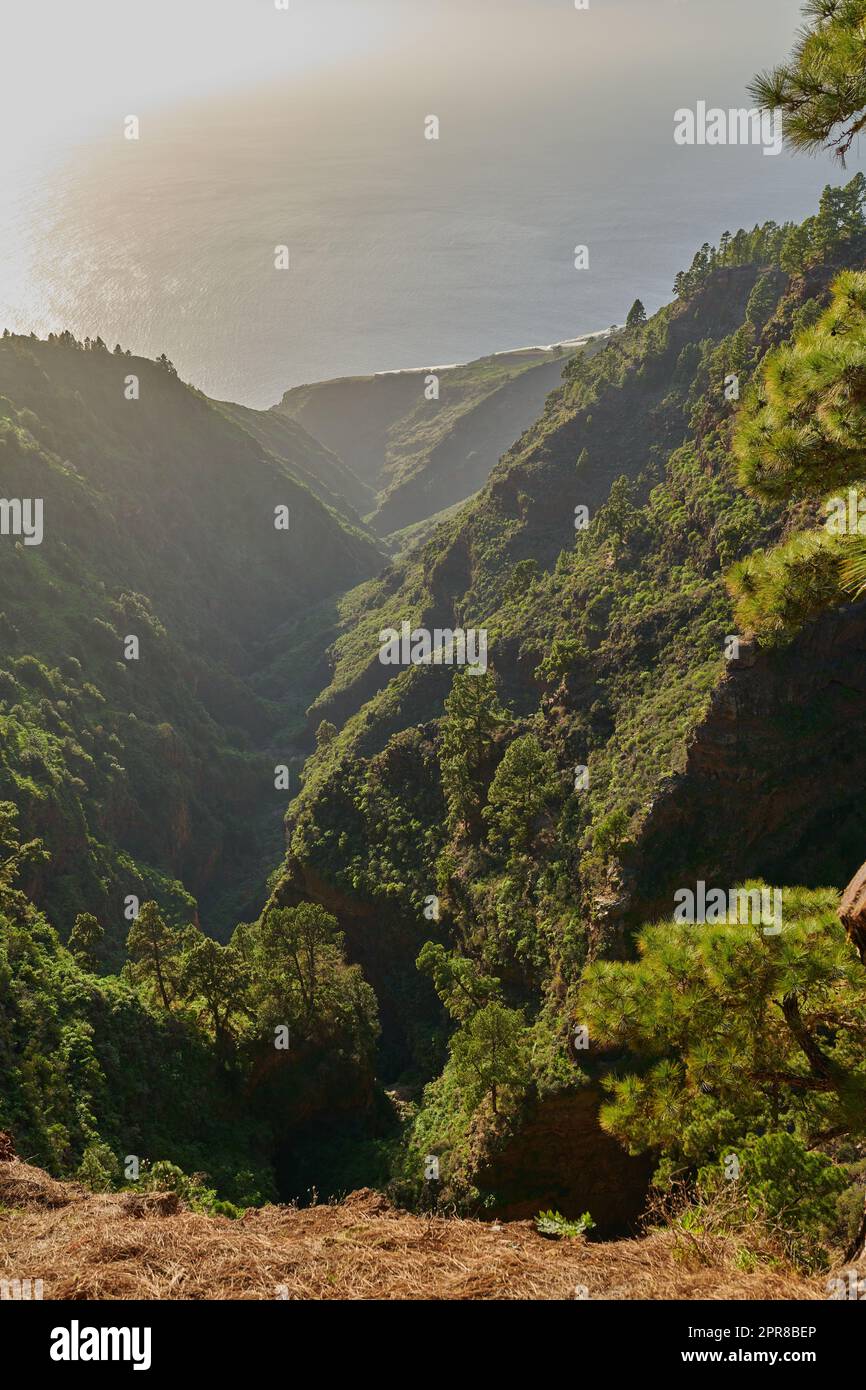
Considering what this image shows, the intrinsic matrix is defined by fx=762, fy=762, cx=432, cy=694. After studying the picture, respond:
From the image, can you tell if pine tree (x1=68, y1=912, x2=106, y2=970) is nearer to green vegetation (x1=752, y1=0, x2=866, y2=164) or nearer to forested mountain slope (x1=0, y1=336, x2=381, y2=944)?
forested mountain slope (x1=0, y1=336, x2=381, y2=944)

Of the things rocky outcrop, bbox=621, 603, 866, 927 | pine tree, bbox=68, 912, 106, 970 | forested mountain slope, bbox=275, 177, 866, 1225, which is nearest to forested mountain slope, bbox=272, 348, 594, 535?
forested mountain slope, bbox=275, 177, 866, 1225

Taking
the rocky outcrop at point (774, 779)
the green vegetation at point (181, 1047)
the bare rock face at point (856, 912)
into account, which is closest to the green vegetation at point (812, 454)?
the bare rock face at point (856, 912)

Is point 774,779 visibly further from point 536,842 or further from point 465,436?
point 465,436

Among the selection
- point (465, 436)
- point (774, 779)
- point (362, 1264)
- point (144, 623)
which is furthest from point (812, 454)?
point (465, 436)

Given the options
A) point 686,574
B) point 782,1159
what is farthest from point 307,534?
point 782,1159

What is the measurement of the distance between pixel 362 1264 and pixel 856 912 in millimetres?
8087

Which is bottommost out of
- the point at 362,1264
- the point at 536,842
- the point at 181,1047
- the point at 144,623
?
the point at 181,1047

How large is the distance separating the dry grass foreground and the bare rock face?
3.74 meters

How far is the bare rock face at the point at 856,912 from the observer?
29.9 feet

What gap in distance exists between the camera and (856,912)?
30.2 feet

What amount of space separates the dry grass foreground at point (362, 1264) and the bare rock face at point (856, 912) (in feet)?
12.3

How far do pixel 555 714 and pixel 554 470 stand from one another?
35606mm
